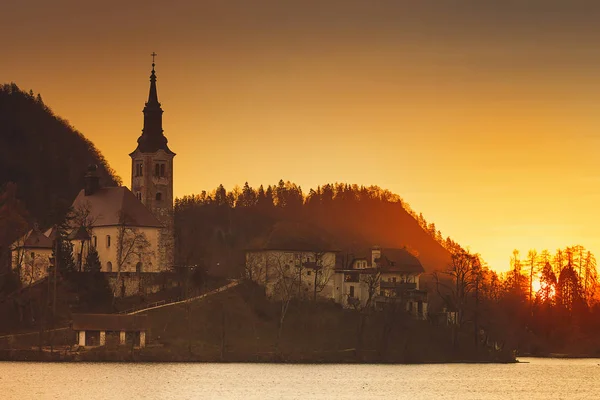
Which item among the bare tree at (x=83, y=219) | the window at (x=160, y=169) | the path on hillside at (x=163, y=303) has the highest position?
the window at (x=160, y=169)

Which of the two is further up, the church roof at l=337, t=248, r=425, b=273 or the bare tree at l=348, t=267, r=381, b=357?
the church roof at l=337, t=248, r=425, b=273

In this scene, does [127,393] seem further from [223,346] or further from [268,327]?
[268,327]

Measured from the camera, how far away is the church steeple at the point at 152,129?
13812cm

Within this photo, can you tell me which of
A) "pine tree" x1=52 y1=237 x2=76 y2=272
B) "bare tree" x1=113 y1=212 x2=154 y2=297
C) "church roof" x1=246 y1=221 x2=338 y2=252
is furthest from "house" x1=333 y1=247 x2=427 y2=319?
"pine tree" x1=52 y1=237 x2=76 y2=272

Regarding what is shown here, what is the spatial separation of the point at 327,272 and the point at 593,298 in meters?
40.1

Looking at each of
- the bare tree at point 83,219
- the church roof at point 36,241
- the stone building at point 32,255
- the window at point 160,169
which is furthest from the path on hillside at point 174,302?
the window at point 160,169

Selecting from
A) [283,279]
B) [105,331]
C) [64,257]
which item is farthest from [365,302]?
[105,331]

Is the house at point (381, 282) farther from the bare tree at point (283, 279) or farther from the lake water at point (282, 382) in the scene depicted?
the lake water at point (282, 382)

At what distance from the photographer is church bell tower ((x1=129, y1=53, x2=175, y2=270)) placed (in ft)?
451

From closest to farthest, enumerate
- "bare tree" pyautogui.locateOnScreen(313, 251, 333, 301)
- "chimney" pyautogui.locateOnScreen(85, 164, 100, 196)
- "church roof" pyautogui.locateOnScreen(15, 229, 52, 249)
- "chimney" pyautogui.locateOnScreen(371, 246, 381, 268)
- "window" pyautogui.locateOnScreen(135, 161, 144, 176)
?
"church roof" pyautogui.locateOnScreen(15, 229, 52, 249)
"bare tree" pyautogui.locateOnScreen(313, 251, 333, 301)
"chimney" pyautogui.locateOnScreen(371, 246, 381, 268)
"chimney" pyautogui.locateOnScreen(85, 164, 100, 196)
"window" pyautogui.locateOnScreen(135, 161, 144, 176)

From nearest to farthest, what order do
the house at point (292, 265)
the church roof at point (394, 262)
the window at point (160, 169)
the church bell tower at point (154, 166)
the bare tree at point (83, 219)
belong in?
the house at point (292, 265)
the bare tree at point (83, 219)
the church roof at point (394, 262)
the church bell tower at point (154, 166)
the window at point (160, 169)

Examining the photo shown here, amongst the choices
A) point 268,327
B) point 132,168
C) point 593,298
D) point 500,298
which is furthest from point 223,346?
point 593,298

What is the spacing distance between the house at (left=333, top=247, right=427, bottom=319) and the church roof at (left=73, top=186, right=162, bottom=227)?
19943mm

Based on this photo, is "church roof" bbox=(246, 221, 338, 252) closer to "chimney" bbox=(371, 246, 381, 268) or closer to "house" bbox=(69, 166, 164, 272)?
"chimney" bbox=(371, 246, 381, 268)
